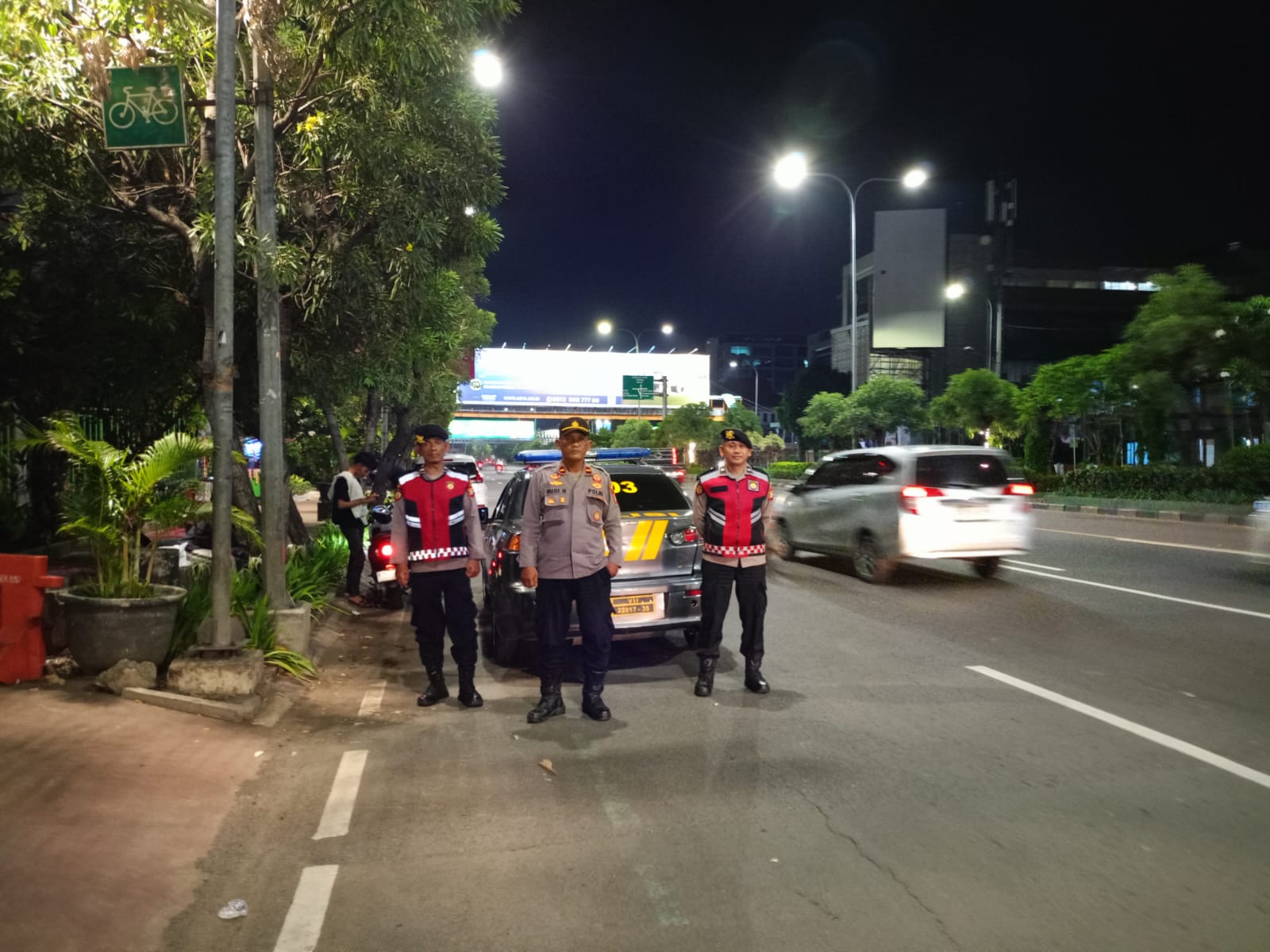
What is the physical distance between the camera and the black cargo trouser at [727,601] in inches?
269

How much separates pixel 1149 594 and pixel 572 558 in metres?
7.73

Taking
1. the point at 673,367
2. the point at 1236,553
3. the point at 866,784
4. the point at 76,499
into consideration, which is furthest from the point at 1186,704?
the point at 673,367

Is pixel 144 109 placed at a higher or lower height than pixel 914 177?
lower

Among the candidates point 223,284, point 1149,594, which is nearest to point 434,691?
point 223,284

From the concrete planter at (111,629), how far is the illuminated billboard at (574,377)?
2400 inches

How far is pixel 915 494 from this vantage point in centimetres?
1162

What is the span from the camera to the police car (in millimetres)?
7602

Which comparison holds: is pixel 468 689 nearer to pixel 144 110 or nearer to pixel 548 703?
pixel 548 703

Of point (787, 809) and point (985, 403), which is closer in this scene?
point (787, 809)

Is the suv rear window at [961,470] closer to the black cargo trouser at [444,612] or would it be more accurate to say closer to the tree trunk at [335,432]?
the black cargo trouser at [444,612]

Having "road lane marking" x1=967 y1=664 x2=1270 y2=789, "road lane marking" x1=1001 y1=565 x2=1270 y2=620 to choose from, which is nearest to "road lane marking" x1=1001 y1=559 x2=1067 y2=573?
"road lane marking" x1=1001 y1=565 x2=1270 y2=620

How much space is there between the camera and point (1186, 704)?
652 cm

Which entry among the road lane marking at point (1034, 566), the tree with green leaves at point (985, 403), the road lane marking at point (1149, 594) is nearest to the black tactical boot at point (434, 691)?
the road lane marking at point (1149, 594)

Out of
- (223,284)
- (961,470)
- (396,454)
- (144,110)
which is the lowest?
(961,470)
